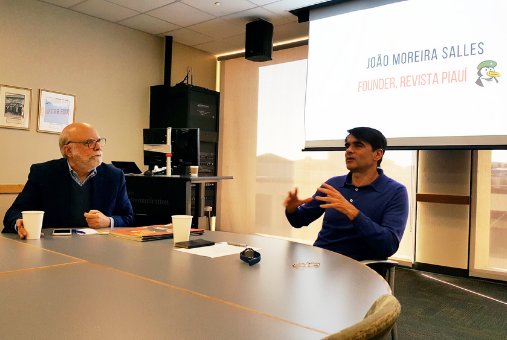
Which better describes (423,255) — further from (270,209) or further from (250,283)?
(250,283)

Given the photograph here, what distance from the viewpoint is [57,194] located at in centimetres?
210

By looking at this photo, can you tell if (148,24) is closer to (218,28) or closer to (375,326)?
(218,28)

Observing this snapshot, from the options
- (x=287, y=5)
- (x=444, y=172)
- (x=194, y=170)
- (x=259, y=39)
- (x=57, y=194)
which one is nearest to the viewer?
(x=57, y=194)

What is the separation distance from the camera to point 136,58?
5418mm

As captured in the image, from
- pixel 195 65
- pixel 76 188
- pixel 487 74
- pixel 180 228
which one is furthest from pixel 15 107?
pixel 487 74

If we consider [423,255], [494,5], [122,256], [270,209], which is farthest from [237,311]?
[270,209]

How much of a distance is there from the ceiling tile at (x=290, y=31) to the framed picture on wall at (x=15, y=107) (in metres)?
3.03

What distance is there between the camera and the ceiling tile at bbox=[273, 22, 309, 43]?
5.00 meters

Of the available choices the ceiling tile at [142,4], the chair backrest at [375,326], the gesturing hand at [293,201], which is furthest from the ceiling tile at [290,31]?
the chair backrest at [375,326]

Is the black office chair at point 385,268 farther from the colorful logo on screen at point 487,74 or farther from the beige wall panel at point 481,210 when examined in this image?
the beige wall panel at point 481,210

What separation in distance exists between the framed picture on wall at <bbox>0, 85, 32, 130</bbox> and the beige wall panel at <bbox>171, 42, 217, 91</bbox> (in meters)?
1.95

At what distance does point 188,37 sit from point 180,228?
14.8ft

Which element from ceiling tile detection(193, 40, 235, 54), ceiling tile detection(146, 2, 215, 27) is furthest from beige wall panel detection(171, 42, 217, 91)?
ceiling tile detection(146, 2, 215, 27)

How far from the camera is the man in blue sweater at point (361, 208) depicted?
1.85m
